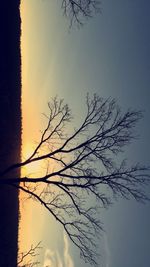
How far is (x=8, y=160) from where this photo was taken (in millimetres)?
13898

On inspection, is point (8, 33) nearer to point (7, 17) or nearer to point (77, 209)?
point (7, 17)

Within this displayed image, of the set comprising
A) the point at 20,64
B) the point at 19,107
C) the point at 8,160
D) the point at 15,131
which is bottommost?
the point at 8,160

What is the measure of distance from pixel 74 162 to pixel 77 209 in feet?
4.62

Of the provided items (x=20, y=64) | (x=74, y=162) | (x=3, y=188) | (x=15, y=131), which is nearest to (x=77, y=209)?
(x=74, y=162)

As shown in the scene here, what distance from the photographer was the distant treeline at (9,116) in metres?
13.4

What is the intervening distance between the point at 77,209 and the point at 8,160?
2.91 meters

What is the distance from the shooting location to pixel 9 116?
14.5 meters

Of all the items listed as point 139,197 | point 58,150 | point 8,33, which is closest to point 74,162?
point 58,150

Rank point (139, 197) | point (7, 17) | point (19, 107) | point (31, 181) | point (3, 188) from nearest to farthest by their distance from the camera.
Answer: point (31, 181), point (139, 197), point (3, 188), point (7, 17), point (19, 107)

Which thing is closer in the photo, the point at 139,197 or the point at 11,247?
the point at 139,197

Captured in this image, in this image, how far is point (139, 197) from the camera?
12.4 metres

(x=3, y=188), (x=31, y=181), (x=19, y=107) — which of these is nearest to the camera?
(x=31, y=181)

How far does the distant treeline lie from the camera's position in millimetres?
13391

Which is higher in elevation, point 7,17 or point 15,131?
point 7,17
